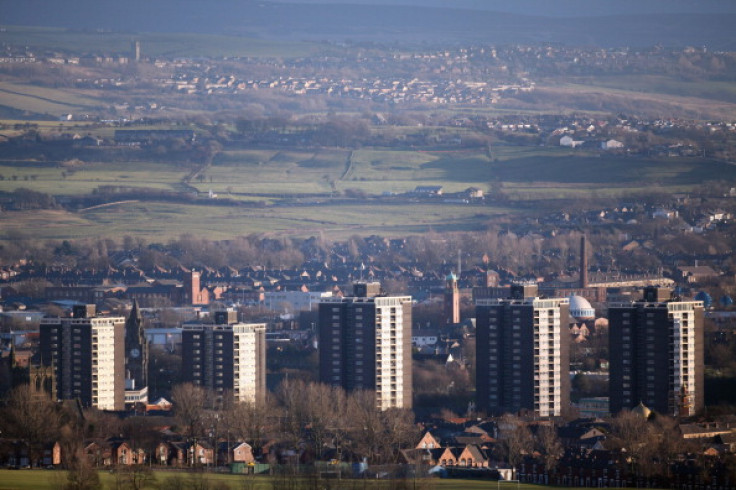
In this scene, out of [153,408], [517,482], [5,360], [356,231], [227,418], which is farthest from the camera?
[356,231]

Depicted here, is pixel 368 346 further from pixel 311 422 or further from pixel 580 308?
pixel 580 308

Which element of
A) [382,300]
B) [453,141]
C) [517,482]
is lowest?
[517,482]

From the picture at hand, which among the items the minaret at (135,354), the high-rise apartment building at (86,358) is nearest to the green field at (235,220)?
the minaret at (135,354)

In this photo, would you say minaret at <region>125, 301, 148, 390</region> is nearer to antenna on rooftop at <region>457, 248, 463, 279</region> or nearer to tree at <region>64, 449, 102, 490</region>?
tree at <region>64, 449, 102, 490</region>

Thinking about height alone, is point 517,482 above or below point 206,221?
below

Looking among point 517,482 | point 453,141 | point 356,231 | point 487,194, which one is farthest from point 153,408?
point 453,141

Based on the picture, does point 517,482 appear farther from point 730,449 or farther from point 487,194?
point 487,194

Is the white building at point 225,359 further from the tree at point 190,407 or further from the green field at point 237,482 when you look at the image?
the green field at point 237,482

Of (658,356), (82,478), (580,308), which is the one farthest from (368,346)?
(580,308)
